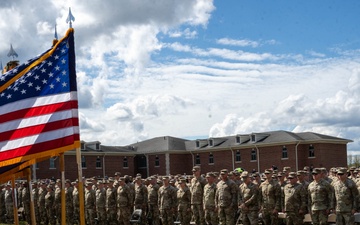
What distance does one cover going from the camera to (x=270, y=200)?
1548 centimetres

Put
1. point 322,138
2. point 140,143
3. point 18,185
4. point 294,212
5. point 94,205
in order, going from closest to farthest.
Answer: point 294,212
point 94,205
point 18,185
point 322,138
point 140,143

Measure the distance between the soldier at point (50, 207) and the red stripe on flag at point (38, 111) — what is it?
15.4 meters

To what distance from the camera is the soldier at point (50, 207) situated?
23.3 m

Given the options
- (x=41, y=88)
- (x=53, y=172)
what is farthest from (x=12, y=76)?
(x=53, y=172)

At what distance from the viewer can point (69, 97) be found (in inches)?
341

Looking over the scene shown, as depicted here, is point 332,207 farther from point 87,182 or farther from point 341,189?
point 87,182

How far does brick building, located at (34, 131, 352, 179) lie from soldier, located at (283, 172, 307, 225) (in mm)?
38471

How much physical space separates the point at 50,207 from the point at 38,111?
15692mm

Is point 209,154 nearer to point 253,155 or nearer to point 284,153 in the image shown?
point 253,155

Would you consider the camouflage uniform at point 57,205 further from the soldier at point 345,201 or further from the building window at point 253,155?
the building window at point 253,155

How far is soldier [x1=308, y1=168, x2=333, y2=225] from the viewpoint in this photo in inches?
539

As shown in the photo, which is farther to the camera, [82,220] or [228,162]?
[228,162]

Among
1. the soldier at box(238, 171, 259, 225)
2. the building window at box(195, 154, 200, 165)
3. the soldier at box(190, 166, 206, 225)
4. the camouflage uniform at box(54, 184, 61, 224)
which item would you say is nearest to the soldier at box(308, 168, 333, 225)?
the soldier at box(238, 171, 259, 225)

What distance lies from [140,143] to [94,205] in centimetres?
4654
